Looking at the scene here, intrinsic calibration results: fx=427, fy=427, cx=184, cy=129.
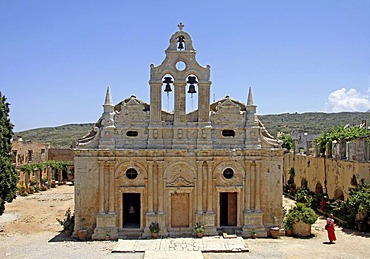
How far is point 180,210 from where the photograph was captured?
22438 mm

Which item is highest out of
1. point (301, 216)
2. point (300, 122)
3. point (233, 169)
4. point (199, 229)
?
point (300, 122)

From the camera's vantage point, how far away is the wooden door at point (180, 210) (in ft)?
73.5

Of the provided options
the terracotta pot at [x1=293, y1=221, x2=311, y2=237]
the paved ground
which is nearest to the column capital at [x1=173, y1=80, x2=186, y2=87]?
the paved ground

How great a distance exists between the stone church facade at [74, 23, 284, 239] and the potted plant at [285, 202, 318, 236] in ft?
2.53

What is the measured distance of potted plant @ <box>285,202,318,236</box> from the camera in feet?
71.8

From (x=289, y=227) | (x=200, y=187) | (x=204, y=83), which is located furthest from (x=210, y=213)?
(x=204, y=83)

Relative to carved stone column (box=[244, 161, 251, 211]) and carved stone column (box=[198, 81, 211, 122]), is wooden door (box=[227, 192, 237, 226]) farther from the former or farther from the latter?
carved stone column (box=[198, 81, 211, 122])

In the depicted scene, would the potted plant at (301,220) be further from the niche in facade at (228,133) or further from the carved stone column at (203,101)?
the carved stone column at (203,101)

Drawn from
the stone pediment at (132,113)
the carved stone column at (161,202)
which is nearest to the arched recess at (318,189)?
the carved stone column at (161,202)

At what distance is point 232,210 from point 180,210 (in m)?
2.86

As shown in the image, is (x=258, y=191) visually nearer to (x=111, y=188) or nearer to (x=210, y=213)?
(x=210, y=213)

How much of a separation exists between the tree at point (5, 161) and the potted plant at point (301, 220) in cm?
1579

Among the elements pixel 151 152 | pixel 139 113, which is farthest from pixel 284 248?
pixel 139 113

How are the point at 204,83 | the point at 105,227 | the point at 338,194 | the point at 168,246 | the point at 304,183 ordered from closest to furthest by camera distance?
the point at 168,246, the point at 105,227, the point at 204,83, the point at 338,194, the point at 304,183
